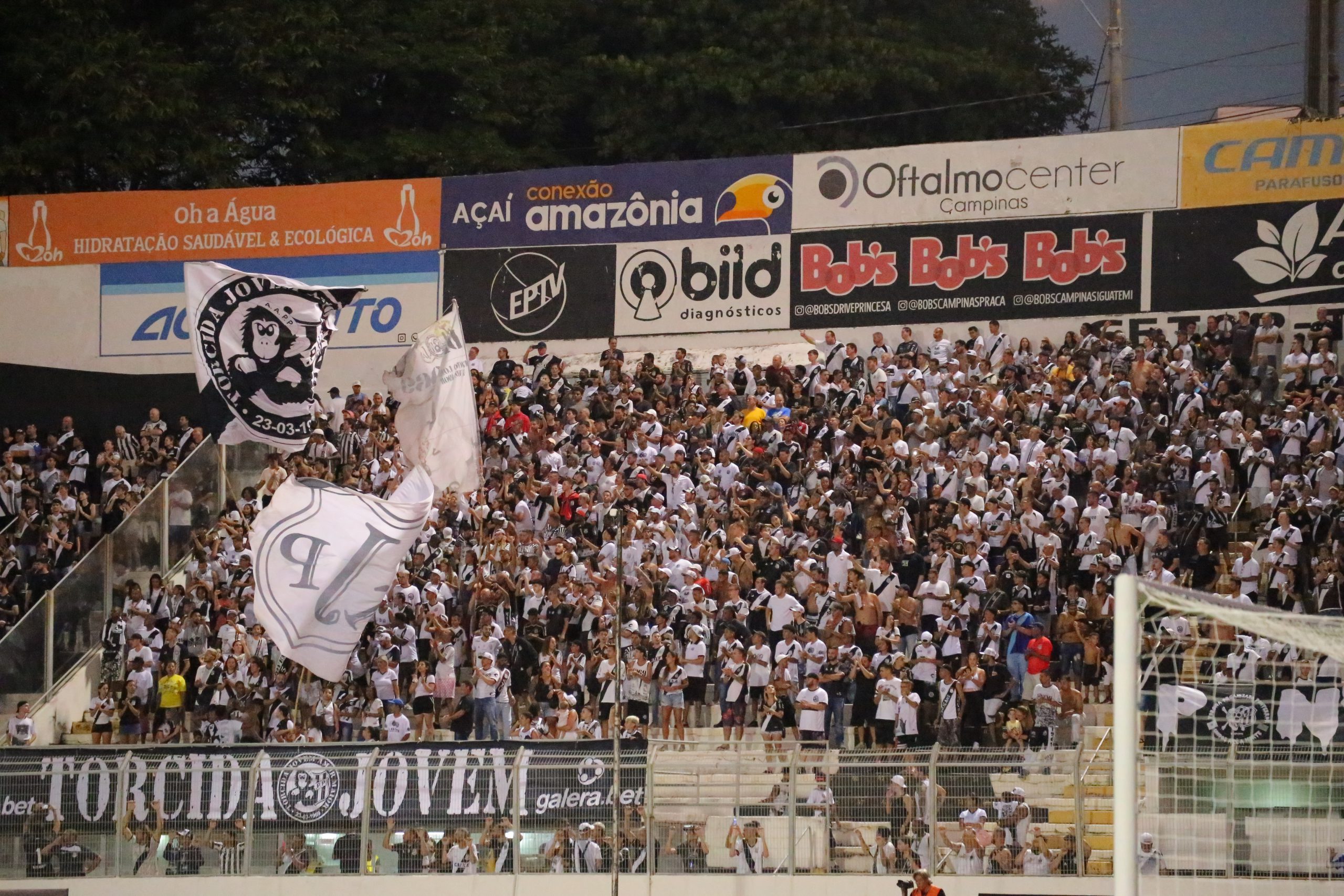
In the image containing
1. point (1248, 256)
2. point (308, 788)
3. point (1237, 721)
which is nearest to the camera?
point (1237, 721)

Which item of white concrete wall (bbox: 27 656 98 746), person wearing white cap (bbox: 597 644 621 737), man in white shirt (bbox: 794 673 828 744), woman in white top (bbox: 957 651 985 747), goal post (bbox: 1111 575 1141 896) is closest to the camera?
goal post (bbox: 1111 575 1141 896)

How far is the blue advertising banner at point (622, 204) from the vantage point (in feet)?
110

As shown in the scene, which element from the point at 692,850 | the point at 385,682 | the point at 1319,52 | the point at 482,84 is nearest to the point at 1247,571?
the point at 692,850

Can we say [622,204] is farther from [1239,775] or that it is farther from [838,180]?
[1239,775]

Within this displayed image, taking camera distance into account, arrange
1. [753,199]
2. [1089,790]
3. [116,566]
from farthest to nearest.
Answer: [753,199], [116,566], [1089,790]

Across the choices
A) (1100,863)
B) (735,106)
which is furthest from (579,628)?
(735,106)

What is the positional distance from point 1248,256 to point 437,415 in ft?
54.2

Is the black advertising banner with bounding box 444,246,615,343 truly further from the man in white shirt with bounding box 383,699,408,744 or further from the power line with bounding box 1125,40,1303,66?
the power line with bounding box 1125,40,1303,66

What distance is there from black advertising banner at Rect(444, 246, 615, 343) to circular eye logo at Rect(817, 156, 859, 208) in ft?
13.4

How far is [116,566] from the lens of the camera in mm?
27609

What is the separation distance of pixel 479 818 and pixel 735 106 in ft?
96.3

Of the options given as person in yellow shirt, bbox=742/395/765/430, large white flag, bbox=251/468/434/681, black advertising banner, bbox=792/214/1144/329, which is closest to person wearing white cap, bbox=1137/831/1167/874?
large white flag, bbox=251/468/434/681

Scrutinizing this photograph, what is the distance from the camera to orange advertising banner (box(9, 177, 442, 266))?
116 feet

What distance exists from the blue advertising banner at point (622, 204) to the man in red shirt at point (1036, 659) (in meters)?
13.4
